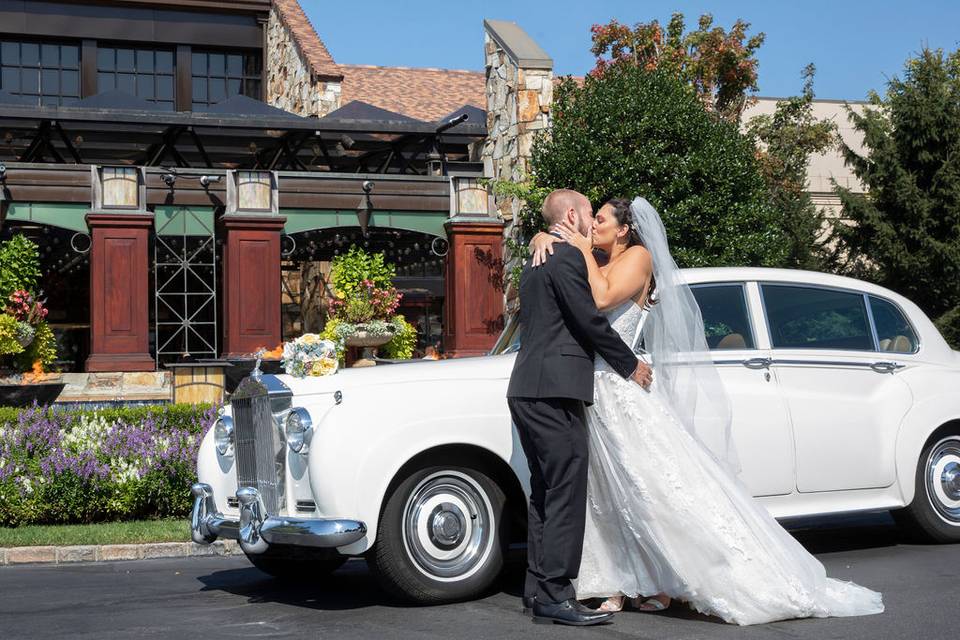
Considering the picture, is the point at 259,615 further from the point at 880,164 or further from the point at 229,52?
the point at 229,52

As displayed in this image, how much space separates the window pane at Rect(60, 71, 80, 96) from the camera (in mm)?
34875

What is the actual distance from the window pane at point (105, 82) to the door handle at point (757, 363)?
3166 centimetres

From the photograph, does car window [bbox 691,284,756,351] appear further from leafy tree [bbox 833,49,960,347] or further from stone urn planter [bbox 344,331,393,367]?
leafy tree [bbox 833,49,960,347]

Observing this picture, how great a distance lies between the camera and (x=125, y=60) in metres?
35.7

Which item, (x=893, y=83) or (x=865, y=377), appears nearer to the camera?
(x=865, y=377)

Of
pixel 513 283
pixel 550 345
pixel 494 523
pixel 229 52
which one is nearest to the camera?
pixel 550 345

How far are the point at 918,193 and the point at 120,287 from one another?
1483 centimetres

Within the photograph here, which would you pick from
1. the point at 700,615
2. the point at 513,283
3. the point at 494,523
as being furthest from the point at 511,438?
the point at 513,283

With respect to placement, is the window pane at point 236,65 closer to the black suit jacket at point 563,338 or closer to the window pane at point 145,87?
the window pane at point 145,87

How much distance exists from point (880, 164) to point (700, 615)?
18.7 meters

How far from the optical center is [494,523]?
6020mm

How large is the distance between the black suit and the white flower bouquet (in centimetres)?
111

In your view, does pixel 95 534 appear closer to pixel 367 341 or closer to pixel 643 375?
pixel 643 375

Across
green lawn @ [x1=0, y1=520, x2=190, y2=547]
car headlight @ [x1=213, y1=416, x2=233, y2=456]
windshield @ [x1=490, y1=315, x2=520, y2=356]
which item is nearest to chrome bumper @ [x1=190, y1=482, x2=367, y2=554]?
car headlight @ [x1=213, y1=416, x2=233, y2=456]
